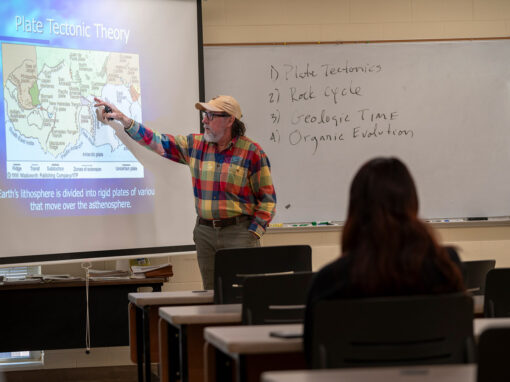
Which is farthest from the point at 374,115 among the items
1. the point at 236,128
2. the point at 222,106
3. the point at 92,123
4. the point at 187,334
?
the point at 187,334

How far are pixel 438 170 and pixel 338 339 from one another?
13.5 feet

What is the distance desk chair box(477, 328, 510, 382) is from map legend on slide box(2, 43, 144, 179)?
10.9ft

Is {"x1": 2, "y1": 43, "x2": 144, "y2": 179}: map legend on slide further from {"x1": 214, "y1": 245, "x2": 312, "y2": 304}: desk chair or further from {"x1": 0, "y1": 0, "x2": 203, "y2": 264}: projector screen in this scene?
{"x1": 214, "y1": 245, "x2": 312, "y2": 304}: desk chair

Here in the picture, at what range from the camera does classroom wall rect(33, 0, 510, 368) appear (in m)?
5.51

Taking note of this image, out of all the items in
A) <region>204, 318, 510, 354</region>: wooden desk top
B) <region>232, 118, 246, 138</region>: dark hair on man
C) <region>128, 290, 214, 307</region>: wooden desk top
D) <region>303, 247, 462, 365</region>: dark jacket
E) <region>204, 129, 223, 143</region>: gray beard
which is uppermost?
<region>232, 118, 246, 138</region>: dark hair on man

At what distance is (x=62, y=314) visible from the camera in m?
4.86

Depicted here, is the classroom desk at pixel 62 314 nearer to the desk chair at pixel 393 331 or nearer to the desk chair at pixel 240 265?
the desk chair at pixel 240 265

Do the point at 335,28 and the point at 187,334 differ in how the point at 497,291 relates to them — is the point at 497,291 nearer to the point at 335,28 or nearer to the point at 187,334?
the point at 187,334

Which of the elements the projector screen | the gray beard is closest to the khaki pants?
the gray beard

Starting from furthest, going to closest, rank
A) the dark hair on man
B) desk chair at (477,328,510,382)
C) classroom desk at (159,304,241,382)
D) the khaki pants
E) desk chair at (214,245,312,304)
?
the dark hair on man, the khaki pants, desk chair at (214,245,312,304), classroom desk at (159,304,241,382), desk chair at (477,328,510,382)

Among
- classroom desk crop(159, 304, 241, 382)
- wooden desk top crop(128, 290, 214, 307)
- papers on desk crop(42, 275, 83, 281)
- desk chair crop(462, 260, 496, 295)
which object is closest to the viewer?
classroom desk crop(159, 304, 241, 382)

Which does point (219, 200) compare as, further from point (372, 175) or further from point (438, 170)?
point (372, 175)

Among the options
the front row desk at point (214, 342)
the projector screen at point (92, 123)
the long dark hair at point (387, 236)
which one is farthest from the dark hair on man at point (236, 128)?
the long dark hair at point (387, 236)

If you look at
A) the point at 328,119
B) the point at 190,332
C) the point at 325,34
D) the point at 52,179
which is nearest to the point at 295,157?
the point at 328,119
